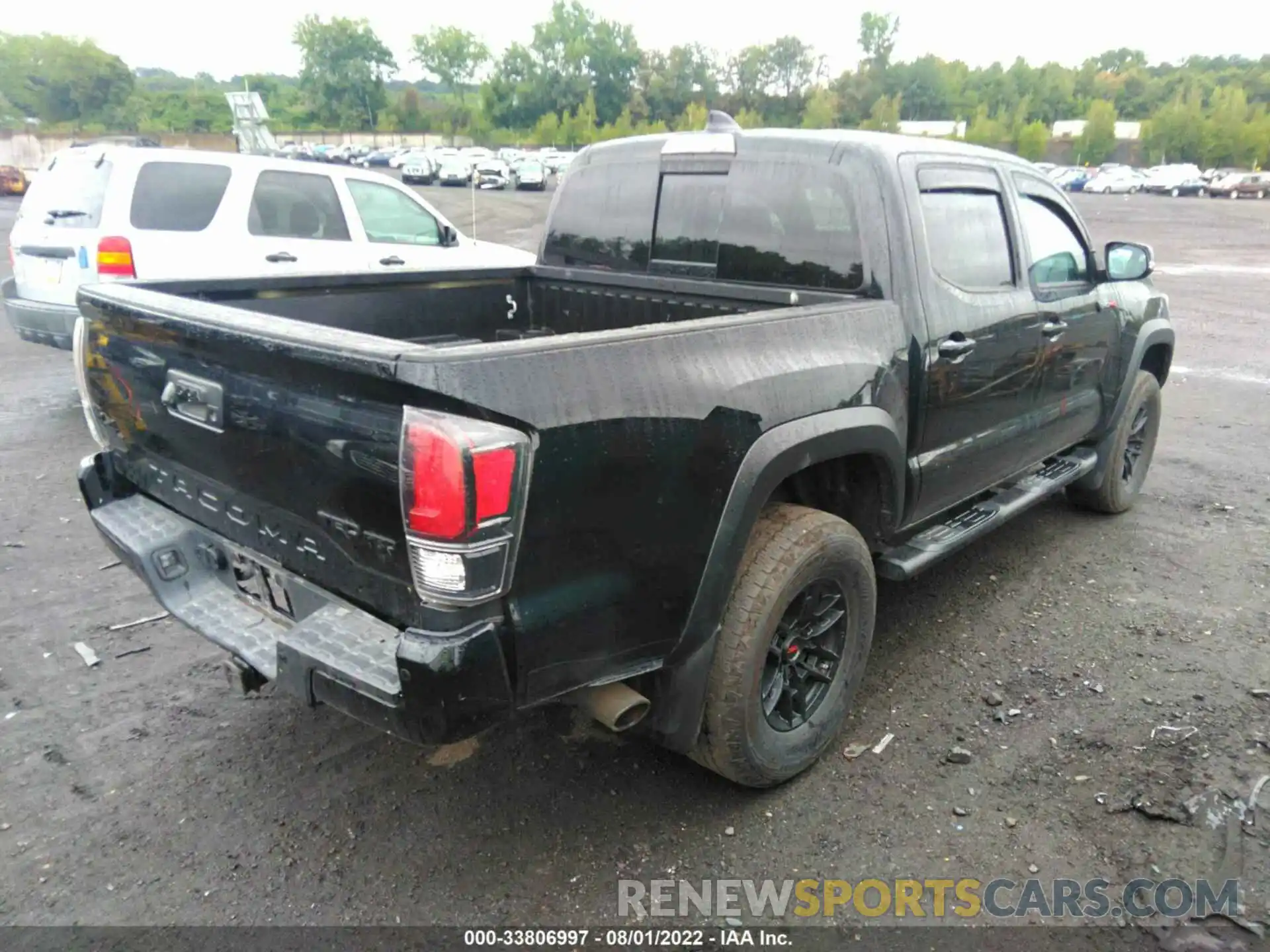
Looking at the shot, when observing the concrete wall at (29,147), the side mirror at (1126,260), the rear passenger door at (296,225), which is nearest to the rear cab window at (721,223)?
the side mirror at (1126,260)

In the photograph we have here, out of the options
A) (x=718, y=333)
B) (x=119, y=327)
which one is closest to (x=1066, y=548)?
(x=718, y=333)

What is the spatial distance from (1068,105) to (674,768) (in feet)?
426

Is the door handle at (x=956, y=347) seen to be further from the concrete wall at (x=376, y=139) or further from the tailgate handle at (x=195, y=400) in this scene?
the concrete wall at (x=376, y=139)

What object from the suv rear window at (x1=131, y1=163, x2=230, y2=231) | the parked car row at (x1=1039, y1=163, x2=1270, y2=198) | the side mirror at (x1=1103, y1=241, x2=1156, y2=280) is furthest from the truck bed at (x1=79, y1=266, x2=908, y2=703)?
the parked car row at (x1=1039, y1=163, x2=1270, y2=198)

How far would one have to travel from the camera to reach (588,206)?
3.99 meters

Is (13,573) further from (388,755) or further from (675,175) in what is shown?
(675,175)

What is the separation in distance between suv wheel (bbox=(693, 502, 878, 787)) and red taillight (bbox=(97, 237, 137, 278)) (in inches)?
218

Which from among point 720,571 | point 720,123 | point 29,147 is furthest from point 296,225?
point 29,147

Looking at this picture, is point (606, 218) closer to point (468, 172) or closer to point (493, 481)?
point (493, 481)

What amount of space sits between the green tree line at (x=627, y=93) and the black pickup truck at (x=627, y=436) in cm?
7844

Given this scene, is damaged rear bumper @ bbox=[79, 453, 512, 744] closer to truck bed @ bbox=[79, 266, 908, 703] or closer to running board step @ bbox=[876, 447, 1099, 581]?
truck bed @ bbox=[79, 266, 908, 703]

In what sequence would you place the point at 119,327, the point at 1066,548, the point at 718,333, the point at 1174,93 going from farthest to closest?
the point at 1174,93 → the point at 1066,548 → the point at 119,327 → the point at 718,333

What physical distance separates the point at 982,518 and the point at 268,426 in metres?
2.93

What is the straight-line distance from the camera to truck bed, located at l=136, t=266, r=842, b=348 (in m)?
3.25
